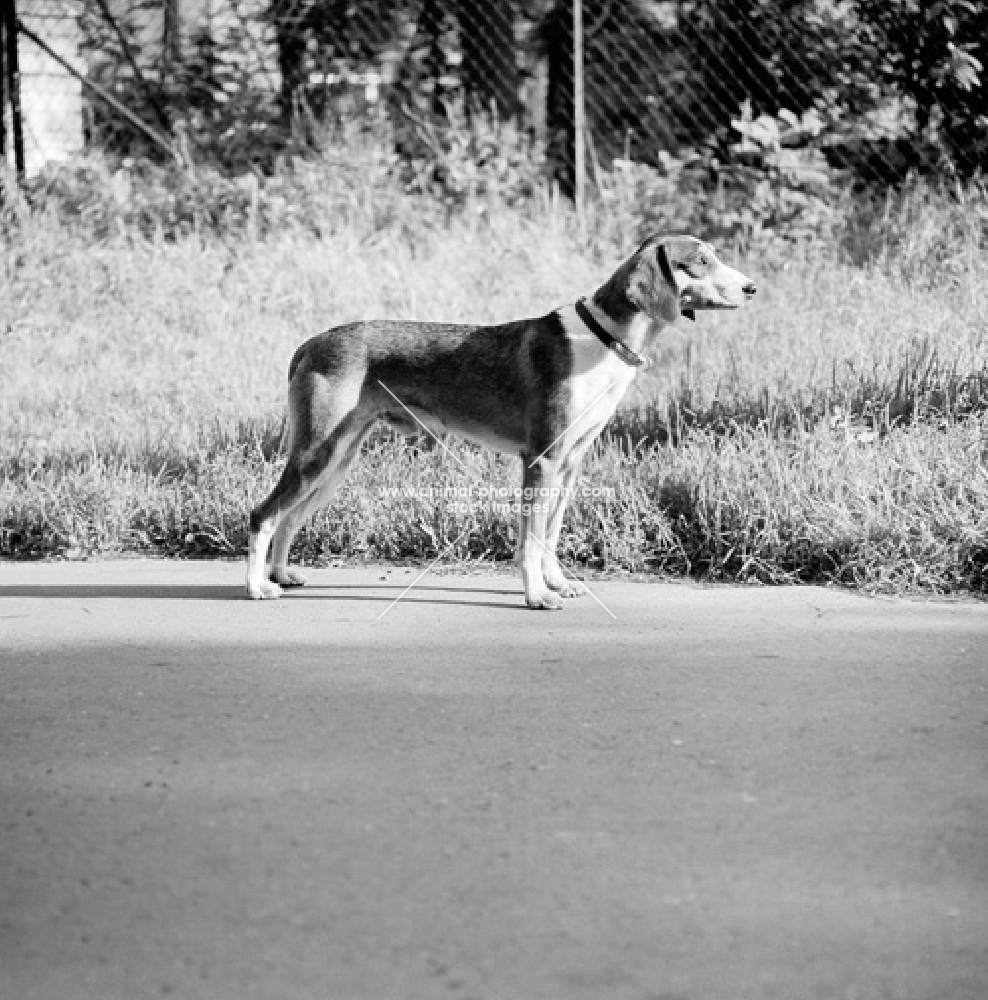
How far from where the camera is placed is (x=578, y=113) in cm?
1178

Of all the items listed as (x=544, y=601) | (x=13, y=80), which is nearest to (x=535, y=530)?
(x=544, y=601)

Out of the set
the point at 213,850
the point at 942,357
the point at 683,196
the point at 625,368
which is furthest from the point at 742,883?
the point at 683,196

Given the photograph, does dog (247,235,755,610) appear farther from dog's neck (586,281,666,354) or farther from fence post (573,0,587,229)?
fence post (573,0,587,229)

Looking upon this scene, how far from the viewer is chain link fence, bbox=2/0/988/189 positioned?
11.9 m

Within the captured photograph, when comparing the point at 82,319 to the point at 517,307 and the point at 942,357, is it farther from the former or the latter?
the point at 942,357

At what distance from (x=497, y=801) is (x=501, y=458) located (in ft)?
12.9

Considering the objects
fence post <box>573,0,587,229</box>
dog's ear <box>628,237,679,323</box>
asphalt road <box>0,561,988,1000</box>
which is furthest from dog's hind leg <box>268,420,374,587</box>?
fence post <box>573,0,587,229</box>

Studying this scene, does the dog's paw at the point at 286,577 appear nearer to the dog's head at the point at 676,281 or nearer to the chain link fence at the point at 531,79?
the dog's head at the point at 676,281

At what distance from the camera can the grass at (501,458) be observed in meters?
6.64

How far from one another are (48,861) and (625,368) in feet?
10.6

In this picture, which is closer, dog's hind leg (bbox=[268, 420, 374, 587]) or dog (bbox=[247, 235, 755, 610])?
dog (bbox=[247, 235, 755, 610])

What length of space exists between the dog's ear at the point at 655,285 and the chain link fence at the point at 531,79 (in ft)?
19.1

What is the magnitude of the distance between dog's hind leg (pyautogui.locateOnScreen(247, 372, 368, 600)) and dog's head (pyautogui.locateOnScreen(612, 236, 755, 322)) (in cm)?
114

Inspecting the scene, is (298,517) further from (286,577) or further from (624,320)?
(624,320)
